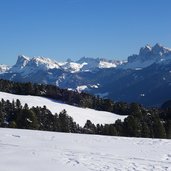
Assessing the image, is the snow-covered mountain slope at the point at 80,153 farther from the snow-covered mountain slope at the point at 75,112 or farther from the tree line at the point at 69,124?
the snow-covered mountain slope at the point at 75,112

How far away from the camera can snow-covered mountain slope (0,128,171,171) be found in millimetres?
22562

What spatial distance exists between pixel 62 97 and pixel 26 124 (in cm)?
9829

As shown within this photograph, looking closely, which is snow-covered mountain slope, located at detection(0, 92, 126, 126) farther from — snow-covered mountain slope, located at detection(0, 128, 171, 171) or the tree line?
snow-covered mountain slope, located at detection(0, 128, 171, 171)

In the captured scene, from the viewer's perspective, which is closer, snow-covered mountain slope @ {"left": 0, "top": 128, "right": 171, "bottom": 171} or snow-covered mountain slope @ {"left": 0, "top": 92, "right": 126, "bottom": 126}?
snow-covered mountain slope @ {"left": 0, "top": 128, "right": 171, "bottom": 171}

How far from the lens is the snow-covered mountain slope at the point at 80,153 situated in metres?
22.6

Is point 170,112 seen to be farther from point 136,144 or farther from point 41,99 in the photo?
point 136,144

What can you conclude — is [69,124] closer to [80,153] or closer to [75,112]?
[75,112]

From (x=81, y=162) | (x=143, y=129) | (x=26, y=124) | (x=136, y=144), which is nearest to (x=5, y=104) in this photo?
(x=26, y=124)

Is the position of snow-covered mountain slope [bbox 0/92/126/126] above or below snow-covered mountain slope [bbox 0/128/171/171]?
above

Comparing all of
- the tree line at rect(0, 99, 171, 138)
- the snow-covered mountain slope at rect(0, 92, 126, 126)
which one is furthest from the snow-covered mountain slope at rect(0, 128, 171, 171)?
the snow-covered mountain slope at rect(0, 92, 126, 126)

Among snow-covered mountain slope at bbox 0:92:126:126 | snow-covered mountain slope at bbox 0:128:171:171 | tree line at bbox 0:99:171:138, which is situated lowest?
snow-covered mountain slope at bbox 0:128:171:171

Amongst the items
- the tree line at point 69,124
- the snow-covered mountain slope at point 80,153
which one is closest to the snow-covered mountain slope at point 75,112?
the tree line at point 69,124

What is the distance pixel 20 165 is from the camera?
862 inches

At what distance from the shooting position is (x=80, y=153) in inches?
1062
